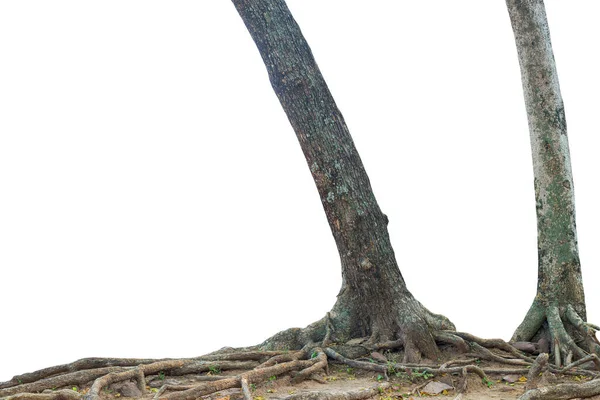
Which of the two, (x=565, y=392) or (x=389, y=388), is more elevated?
(x=389, y=388)

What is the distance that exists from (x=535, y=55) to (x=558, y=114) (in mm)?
704

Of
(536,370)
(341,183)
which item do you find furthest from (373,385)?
(341,183)

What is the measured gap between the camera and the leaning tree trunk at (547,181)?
28.2 feet

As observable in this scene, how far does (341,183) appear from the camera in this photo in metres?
8.31

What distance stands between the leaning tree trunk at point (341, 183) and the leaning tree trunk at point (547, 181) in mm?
1129

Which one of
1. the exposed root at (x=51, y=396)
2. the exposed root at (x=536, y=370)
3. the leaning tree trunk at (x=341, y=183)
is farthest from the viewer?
the leaning tree trunk at (x=341, y=183)

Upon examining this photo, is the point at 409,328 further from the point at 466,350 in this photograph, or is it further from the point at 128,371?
the point at 128,371

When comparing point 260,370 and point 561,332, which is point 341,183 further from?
point 561,332

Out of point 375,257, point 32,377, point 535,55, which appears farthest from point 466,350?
point 32,377

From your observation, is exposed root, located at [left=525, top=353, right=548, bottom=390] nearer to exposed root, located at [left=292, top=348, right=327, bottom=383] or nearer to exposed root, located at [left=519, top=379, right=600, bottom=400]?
exposed root, located at [left=519, top=379, right=600, bottom=400]

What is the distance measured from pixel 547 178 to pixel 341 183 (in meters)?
2.32

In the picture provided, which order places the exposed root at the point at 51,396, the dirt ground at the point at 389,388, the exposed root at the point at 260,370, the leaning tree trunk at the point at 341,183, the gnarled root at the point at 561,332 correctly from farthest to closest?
the leaning tree trunk at the point at 341,183 < the gnarled root at the point at 561,332 < the dirt ground at the point at 389,388 < the exposed root at the point at 260,370 < the exposed root at the point at 51,396

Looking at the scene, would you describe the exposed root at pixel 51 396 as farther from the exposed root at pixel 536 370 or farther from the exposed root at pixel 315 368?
the exposed root at pixel 536 370

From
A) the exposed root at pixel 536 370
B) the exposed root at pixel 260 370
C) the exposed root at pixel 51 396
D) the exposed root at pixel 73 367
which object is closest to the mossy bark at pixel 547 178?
the exposed root at pixel 260 370
